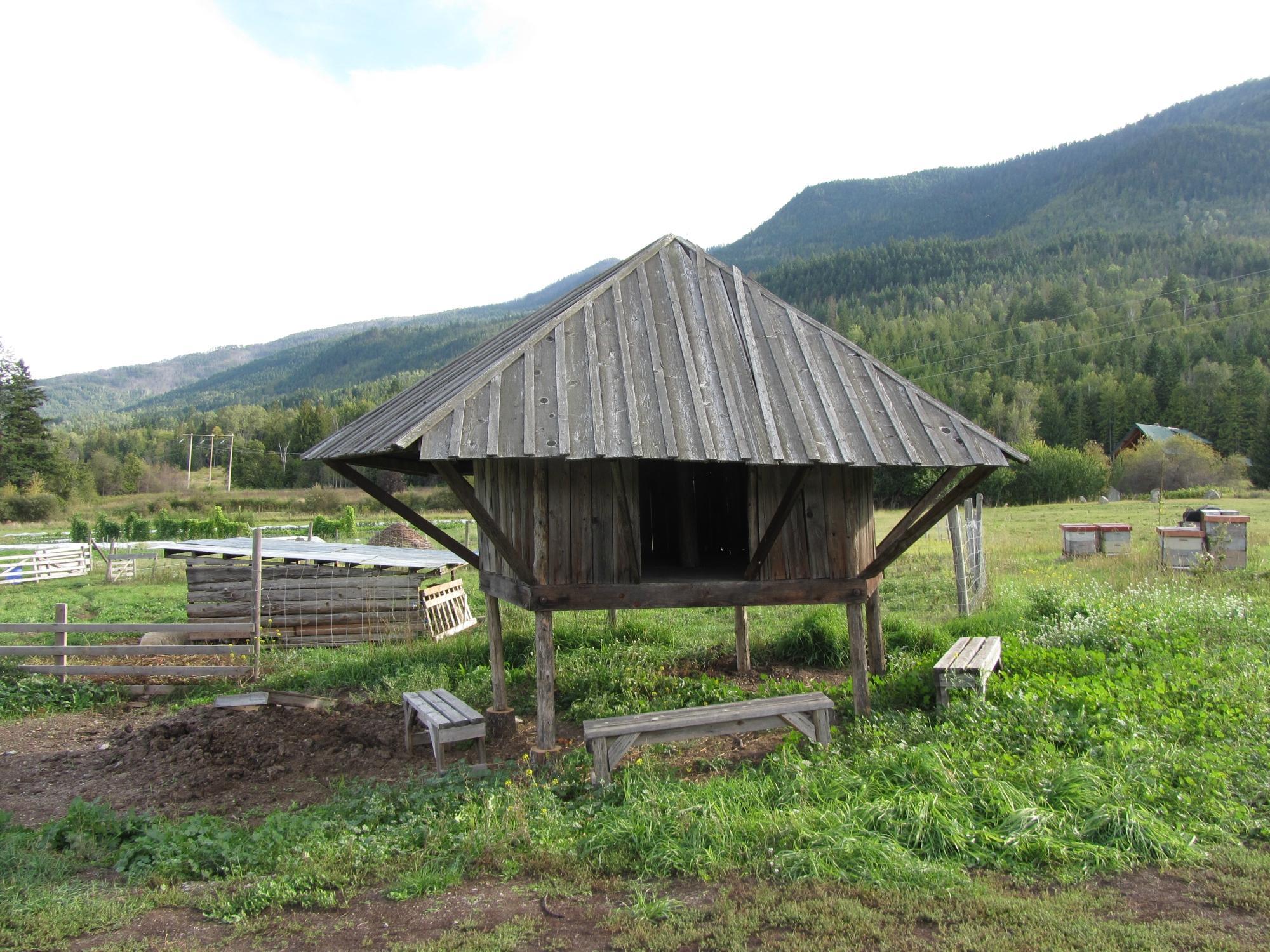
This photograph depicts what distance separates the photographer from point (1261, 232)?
427 feet

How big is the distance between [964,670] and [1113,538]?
44.1ft

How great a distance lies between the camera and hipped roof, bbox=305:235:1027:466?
6332mm

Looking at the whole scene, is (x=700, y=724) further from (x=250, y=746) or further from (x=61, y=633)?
Answer: (x=61, y=633)

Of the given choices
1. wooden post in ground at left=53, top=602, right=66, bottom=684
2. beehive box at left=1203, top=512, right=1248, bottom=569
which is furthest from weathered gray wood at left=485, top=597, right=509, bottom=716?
beehive box at left=1203, top=512, right=1248, bottom=569

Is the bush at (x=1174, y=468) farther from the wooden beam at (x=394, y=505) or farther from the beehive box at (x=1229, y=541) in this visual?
the wooden beam at (x=394, y=505)

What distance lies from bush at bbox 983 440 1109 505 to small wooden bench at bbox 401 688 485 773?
4508 cm

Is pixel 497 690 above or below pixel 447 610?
above

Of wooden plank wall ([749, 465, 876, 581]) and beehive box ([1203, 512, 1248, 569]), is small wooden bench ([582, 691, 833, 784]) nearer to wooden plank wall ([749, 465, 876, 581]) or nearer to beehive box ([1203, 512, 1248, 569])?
wooden plank wall ([749, 465, 876, 581])

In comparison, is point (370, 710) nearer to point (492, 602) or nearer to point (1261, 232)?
point (492, 602)

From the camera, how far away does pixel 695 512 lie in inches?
397

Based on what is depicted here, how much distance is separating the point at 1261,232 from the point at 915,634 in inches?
6149

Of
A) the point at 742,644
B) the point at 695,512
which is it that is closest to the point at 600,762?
the point at 695,512

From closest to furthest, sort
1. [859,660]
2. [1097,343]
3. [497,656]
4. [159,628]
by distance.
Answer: [859,660], [497,656], [159,628], [1097,343]

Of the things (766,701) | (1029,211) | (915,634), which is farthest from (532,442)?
(1029,211)
